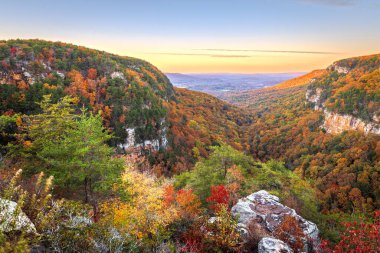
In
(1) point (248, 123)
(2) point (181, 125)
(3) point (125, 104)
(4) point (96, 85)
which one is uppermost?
(4) point (96, 85)

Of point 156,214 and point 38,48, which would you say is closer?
point 156,214

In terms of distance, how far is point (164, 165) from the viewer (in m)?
70.2

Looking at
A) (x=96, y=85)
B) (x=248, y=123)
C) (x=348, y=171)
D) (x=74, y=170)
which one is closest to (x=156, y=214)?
(x=74, y=170)

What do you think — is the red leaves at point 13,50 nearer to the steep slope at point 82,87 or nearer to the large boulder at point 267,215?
the steep slope at point 82,87

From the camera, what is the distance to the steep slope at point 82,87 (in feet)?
181

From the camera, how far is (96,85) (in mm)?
75312

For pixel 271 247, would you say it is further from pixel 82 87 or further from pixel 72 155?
pixel 82 87

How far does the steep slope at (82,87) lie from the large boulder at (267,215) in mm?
46441

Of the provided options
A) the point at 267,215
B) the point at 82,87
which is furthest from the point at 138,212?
the point at 82,87

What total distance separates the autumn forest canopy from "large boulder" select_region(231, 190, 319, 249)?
0.10 metres

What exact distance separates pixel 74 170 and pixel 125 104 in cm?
6193

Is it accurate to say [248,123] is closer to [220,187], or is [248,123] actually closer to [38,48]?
[38,48]

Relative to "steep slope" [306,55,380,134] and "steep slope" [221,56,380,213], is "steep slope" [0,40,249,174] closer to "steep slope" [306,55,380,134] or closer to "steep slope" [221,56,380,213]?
"steep slope" [221,56,380,213]

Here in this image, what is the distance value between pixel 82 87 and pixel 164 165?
32.6 metres
